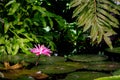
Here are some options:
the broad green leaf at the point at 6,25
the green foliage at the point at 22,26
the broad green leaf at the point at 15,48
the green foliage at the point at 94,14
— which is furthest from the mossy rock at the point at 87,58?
the green foliage at the point at 94,14

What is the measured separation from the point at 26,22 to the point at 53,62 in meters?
0.87

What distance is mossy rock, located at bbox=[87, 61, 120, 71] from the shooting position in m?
2.43

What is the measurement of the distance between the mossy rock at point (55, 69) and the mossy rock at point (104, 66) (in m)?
0.19

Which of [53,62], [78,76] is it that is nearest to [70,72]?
[78,76]

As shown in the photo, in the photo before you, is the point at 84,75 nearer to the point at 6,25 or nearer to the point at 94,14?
the point at 94,14

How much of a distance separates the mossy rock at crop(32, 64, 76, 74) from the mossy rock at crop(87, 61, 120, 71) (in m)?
0.19

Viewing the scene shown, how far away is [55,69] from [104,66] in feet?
1.58

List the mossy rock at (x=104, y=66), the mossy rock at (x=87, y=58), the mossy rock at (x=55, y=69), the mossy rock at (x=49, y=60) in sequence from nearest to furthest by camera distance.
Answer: the mossy rock at (x=55, y=69), the mossy rock at (x=104, y=66), the mossy rock at (x=49, y=60), the mossy rock at (x=87, y=58)

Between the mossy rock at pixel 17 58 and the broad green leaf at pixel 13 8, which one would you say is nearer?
the mossy rock at pixel 17 58

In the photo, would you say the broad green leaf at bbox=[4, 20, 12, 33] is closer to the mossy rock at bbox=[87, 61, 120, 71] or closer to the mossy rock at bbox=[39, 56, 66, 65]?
the mossy rock at bbox=[39, 56, 66, 65]

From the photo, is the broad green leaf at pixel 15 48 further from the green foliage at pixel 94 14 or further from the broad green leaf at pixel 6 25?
the green foliage at pixel 94 14

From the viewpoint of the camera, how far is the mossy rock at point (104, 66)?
2.43 meters

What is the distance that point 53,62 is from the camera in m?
2.62

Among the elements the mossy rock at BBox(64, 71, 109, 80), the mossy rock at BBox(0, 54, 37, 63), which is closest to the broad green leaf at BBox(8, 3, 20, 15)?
the mossy rock at BBox(0, 54, 37, 63)
